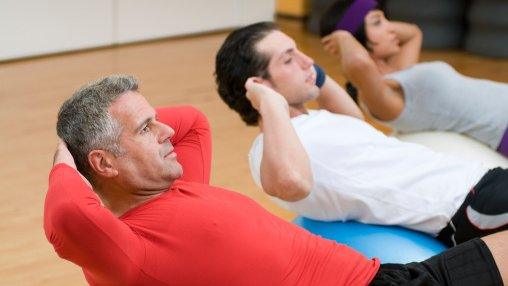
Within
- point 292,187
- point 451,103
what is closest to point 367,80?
point 451,103

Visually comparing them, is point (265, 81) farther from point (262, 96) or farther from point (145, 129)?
point (145, 129)

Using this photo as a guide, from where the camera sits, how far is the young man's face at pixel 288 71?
83.7 inches

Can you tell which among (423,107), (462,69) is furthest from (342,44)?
(462,69)

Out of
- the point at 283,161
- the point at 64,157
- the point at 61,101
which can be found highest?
the point at 64,157

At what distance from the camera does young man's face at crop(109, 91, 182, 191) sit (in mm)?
1557

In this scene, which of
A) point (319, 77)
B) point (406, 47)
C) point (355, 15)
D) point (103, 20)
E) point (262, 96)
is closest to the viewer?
point (262, 96)

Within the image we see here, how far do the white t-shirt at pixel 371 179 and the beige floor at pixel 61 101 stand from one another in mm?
819

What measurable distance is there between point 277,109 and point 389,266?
0.49m

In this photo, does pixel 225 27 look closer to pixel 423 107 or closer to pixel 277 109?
pixel 423 107

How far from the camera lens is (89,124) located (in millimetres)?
1543

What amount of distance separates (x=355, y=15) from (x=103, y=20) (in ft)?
10.4

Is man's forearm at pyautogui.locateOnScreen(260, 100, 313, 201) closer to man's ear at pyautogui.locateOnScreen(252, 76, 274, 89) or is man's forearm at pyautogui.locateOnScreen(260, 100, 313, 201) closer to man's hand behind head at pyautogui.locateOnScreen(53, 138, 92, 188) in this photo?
man's ear at pyautogui.locateOnScreen(252, 76, 274, 89)

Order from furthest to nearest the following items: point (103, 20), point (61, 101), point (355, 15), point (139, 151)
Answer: point (103, 20) → point (61, 101) → point (355, 15) → point (139, 151)

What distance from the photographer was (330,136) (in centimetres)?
203
